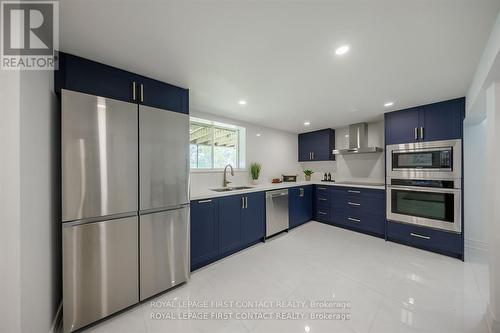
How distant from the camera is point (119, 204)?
1616 mm

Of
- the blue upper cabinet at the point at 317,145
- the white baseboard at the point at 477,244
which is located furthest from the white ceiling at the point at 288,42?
the white baseboard at the point at 477,244

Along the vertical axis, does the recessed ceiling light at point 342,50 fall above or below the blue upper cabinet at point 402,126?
above

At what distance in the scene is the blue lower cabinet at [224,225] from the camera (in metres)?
2.33

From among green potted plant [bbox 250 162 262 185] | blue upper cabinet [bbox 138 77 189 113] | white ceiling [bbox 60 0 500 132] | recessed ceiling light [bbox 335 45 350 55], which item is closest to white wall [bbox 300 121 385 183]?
white ceiling [bbox 60 0 500 132]

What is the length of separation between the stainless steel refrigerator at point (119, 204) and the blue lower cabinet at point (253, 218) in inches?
42.4

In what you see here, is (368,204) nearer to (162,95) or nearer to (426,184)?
(426,184)

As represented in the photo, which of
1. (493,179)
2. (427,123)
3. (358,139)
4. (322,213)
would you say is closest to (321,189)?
(322,213)

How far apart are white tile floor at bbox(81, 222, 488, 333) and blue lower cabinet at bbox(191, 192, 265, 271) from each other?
0.16 m

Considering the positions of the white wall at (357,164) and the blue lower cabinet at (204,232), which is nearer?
the blue lower cabinet at (204,232)

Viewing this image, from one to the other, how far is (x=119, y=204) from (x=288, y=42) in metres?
1.96

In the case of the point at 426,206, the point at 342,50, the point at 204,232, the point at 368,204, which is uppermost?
the point at 342,50

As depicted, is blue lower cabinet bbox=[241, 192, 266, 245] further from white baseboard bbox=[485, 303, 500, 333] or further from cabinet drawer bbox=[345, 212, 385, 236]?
white baseboard bbox=[485, 303, 500, 333]

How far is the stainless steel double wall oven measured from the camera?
2.56 m

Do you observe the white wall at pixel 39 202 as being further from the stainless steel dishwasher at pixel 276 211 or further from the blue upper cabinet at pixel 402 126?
the blue upper cabinet at pixel 402 126
